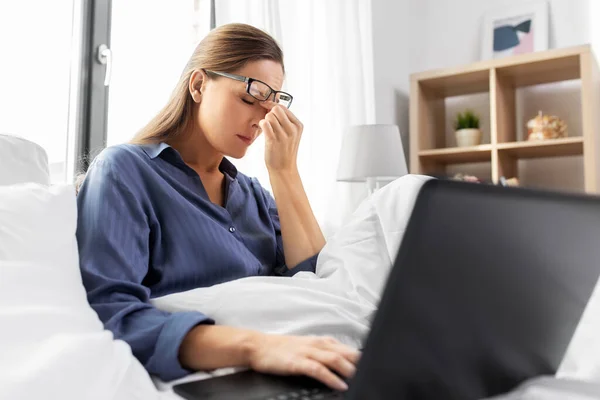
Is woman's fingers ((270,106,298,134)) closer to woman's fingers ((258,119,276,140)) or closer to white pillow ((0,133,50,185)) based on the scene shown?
woman's fingers ((258,119,276,140))

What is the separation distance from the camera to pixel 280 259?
1.28 metres

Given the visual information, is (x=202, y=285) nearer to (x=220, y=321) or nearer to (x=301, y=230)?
(x=220, y=321)

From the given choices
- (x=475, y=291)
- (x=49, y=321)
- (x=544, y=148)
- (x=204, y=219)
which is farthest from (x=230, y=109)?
(x=544, y=148)

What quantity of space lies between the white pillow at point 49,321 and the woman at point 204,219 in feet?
0.22

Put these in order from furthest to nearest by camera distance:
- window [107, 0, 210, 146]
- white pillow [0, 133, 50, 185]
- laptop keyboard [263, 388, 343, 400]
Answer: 1. window [107, 0, 210, 146]
2. white pillow [0, 133, 50, 185]
3. laptop keyboard [263, 388, 343, 400]

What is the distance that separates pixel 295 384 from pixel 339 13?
2376mm

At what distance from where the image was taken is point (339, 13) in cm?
269

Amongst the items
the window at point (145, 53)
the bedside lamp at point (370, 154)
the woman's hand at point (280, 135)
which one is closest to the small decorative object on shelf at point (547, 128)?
the bedside lamp at point (370, 154)

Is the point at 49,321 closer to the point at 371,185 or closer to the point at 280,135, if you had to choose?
the point at 280,135

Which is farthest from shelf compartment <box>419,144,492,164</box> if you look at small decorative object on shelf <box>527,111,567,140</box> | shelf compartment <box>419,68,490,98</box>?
shelf compartment <box>419,68,490,98</box>

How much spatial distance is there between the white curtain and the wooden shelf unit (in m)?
0.33

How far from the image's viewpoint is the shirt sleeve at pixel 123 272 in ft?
2.30

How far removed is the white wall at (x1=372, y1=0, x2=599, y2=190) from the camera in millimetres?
2807

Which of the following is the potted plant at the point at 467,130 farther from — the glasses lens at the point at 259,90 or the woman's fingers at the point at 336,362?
the woman's fingers at the point at 336,362
